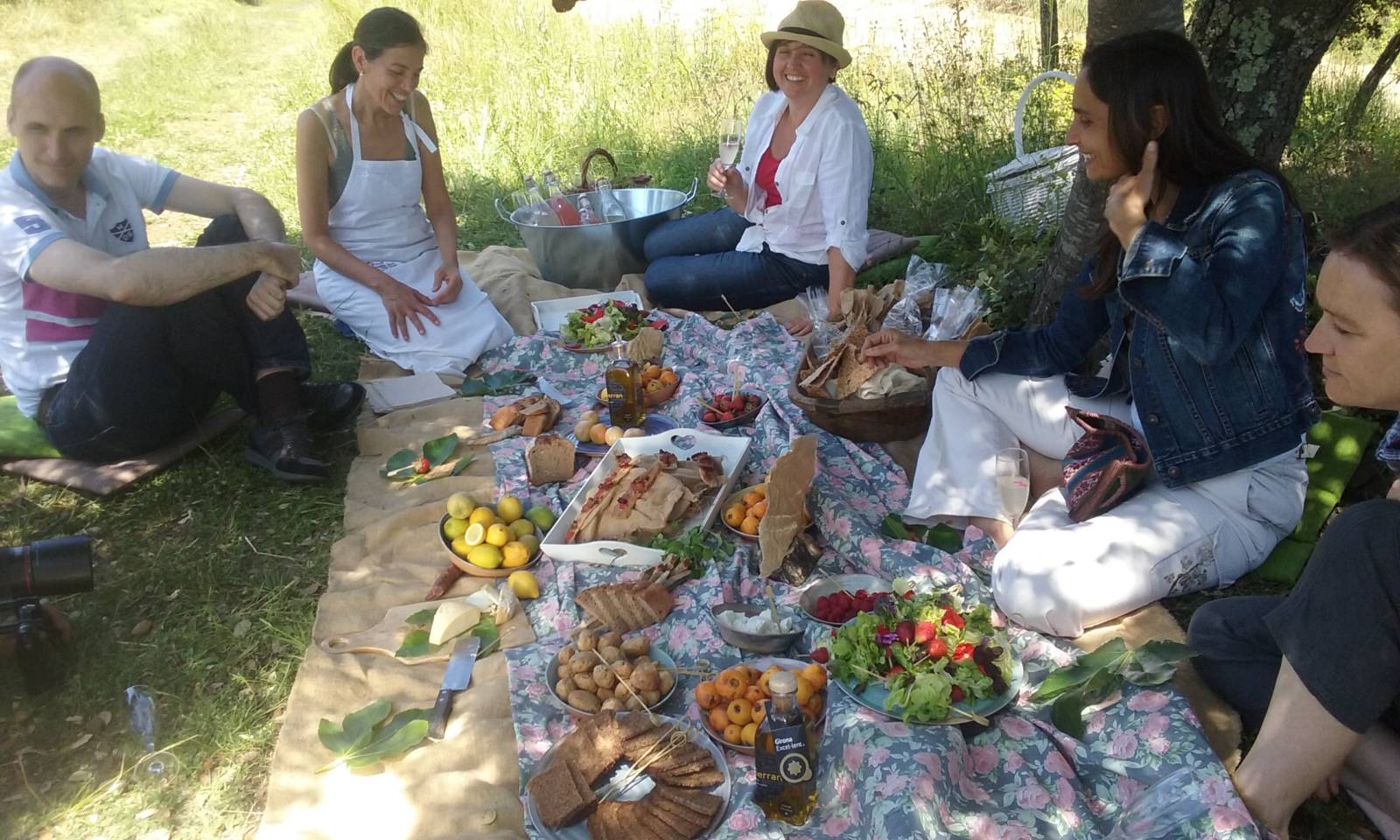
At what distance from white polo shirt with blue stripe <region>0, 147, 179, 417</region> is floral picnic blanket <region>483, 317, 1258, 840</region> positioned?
2172 millimetres

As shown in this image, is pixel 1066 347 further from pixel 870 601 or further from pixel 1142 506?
pixel 870 601

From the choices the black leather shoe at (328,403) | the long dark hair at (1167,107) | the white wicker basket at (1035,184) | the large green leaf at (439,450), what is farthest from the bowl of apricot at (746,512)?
the white wicker basket at (1035,184)

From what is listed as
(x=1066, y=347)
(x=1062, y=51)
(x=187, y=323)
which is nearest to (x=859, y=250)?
(x=1066, y=347)

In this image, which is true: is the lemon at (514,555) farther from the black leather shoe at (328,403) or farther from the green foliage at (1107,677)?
the green foliage at (1107,677)

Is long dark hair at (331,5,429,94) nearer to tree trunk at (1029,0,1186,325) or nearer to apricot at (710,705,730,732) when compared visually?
tree trunk at (1029,0,1186,325)

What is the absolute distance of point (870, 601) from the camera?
117 inches

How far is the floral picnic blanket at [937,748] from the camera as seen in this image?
2.27 metres

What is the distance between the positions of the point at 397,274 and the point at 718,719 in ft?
11.6

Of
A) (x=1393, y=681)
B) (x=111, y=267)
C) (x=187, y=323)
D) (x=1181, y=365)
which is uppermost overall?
(x=111, y=267)

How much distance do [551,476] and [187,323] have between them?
61.3 inches

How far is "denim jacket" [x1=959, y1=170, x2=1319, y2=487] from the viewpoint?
9.00ft

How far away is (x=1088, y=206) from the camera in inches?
166

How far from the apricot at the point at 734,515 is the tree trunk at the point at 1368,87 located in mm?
5493

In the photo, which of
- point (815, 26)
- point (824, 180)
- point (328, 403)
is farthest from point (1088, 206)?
point (328, 403)
